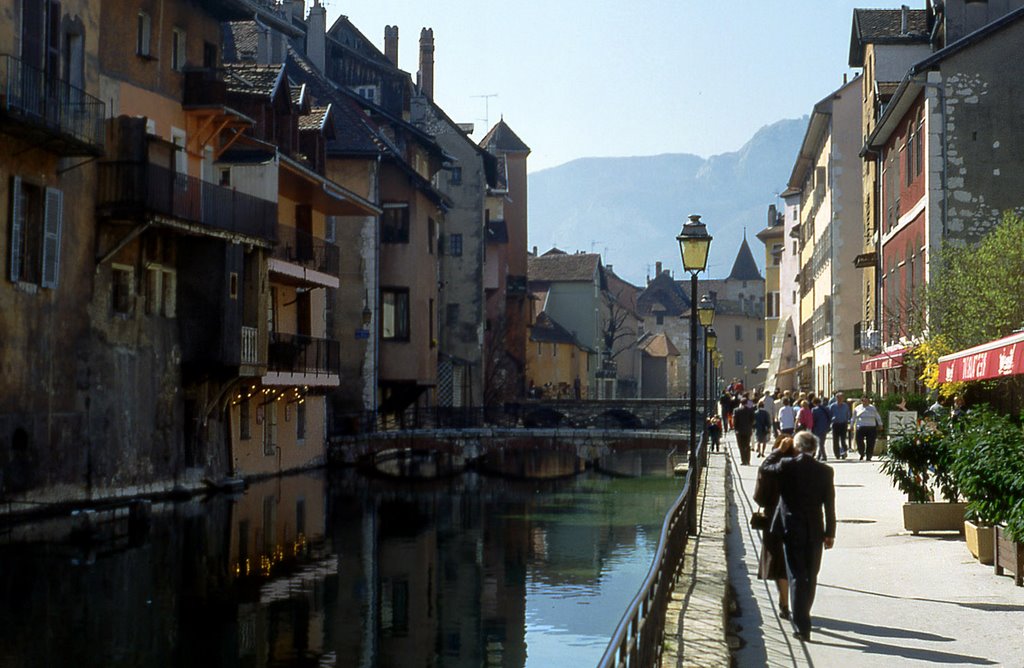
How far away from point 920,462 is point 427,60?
59.4 metres

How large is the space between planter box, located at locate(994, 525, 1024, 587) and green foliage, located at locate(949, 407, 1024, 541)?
20 centimetres

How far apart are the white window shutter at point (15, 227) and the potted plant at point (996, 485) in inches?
640

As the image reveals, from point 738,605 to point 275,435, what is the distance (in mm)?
28889

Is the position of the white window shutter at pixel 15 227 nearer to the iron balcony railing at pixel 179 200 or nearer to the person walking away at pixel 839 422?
the iron balcony railing at pixel 179 200

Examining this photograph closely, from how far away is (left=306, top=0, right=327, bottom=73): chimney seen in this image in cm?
5609

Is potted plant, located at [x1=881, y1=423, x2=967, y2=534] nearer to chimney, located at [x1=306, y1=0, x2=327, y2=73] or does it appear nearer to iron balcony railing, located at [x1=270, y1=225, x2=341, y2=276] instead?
iron balcony railing, located at [x1=270, y1=225, x2=341, y2=276]

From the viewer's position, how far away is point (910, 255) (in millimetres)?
38250

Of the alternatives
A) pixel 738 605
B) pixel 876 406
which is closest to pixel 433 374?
pixel 876 406

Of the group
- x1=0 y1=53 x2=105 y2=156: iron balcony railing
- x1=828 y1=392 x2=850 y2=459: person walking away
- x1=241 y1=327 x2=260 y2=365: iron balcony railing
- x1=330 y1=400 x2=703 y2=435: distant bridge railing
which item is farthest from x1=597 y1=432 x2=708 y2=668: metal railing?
x1=330 y1=400 x2=703 y2=435: distant bridge railing

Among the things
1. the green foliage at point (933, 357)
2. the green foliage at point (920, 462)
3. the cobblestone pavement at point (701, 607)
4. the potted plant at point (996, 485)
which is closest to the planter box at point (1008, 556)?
the potted plant at point (996, 485)

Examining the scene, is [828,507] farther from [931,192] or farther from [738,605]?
[931,192]

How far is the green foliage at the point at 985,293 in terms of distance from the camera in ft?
93.4

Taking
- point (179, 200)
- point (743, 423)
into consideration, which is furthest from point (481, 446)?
point (179, 200)

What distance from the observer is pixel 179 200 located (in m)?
31.5
